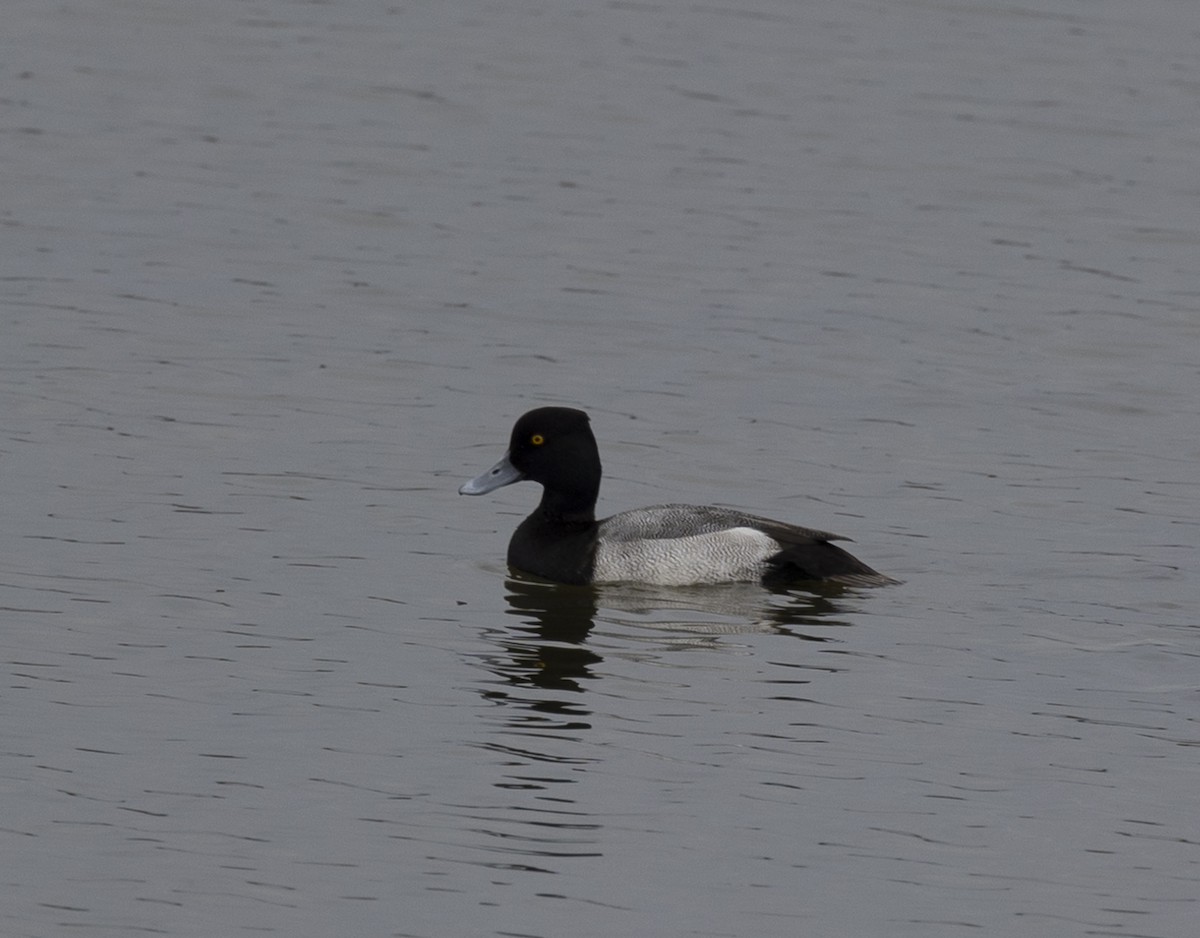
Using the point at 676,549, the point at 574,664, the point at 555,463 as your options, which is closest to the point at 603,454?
the point at 555,463

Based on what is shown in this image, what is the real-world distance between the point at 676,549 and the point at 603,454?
2.71 m

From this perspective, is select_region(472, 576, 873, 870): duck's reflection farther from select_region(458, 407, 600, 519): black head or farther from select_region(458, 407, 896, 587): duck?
select_region(458, 407, 600, 519): black head

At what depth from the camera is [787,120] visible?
85.9 ft

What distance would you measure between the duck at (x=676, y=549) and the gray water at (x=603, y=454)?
0.21 meters

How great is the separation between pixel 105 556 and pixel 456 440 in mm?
3585

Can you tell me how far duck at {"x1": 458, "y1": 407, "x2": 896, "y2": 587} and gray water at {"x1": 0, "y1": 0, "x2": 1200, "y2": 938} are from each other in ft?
0.68

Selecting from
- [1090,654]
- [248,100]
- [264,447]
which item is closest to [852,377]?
[264,447]

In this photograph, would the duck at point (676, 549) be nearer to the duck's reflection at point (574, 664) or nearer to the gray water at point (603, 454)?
the duck's reflection at point (574, 664)

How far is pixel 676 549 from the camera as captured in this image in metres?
12.7

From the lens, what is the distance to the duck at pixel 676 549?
12.5 meters

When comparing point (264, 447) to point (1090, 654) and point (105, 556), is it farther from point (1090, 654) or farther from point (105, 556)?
point (1090, 654)

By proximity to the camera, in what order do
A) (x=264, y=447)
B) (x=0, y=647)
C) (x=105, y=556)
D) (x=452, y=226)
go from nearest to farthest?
(x=0, y=647), (x=105, y=556), (x=264, y=447), (x=452, y=226)

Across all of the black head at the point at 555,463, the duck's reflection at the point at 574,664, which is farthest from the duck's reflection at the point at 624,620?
the black head at the point at 555,463

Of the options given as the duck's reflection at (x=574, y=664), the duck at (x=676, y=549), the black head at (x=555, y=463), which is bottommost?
the duck's reflection at (x=574, y=664)
